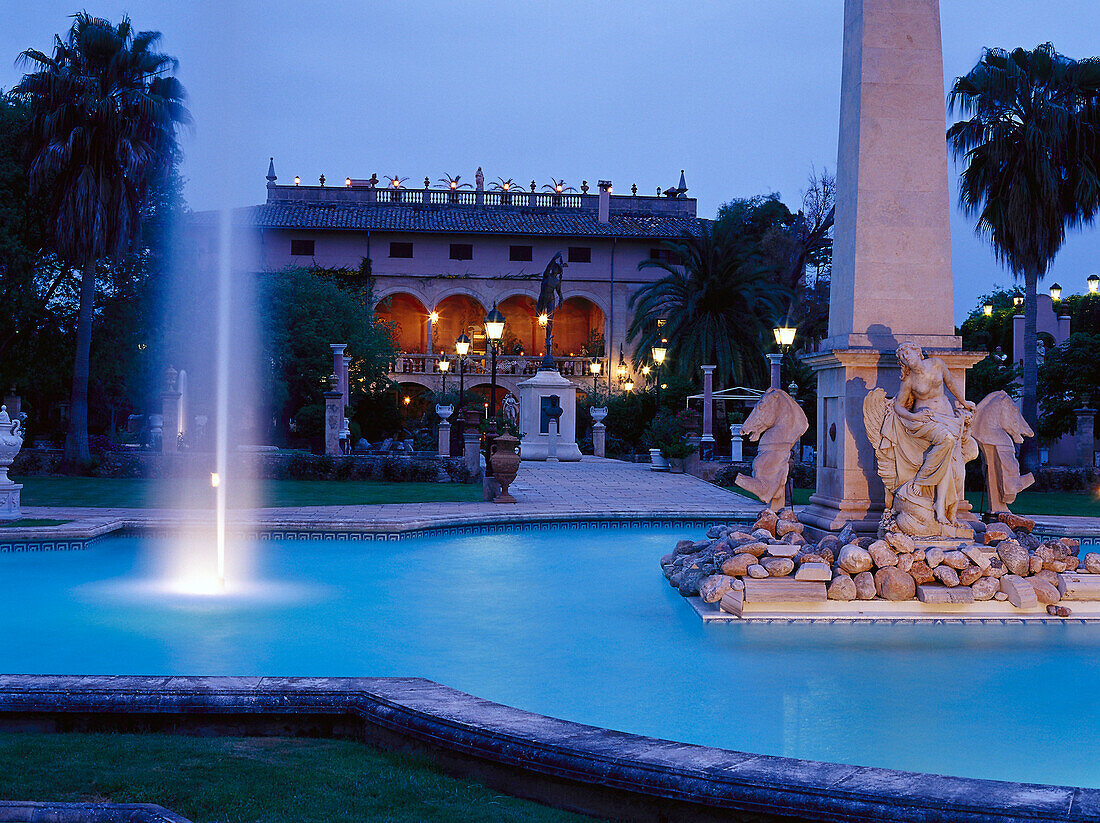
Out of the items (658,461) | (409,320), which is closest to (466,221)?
(409,320)

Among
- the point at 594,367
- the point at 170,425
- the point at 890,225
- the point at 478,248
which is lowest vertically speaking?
the point at 170,425

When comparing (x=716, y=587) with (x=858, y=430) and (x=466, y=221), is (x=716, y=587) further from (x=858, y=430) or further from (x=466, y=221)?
(x=466, y=221)

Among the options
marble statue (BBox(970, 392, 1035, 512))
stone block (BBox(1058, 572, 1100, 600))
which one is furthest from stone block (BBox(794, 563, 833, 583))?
marble statue (BBox(970, 392, 1035, 512))

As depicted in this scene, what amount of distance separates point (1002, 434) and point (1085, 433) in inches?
838

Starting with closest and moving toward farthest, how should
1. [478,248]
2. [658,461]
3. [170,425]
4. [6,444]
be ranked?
[6,444] < [170,425] < [658,461] < [478,248]

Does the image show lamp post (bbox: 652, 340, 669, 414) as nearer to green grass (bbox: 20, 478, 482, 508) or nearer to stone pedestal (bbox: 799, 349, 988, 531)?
green grass (bbox: 20, 478, 482, 508)

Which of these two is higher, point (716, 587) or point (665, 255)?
point (665, 255)

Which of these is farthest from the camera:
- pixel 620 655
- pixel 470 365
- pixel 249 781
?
pixel 470 365

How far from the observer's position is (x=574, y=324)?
175ft

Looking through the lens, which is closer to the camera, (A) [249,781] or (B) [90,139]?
(A) [249,781]

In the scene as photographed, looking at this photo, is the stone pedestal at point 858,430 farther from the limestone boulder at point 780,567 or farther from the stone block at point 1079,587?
the limestone boulder at point 780,567

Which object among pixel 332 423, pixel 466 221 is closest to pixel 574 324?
pixel 466 221

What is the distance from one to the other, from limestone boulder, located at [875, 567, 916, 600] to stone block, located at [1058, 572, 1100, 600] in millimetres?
1153

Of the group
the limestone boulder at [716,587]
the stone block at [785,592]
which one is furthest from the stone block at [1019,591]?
the limestone boulder at [716,587]
